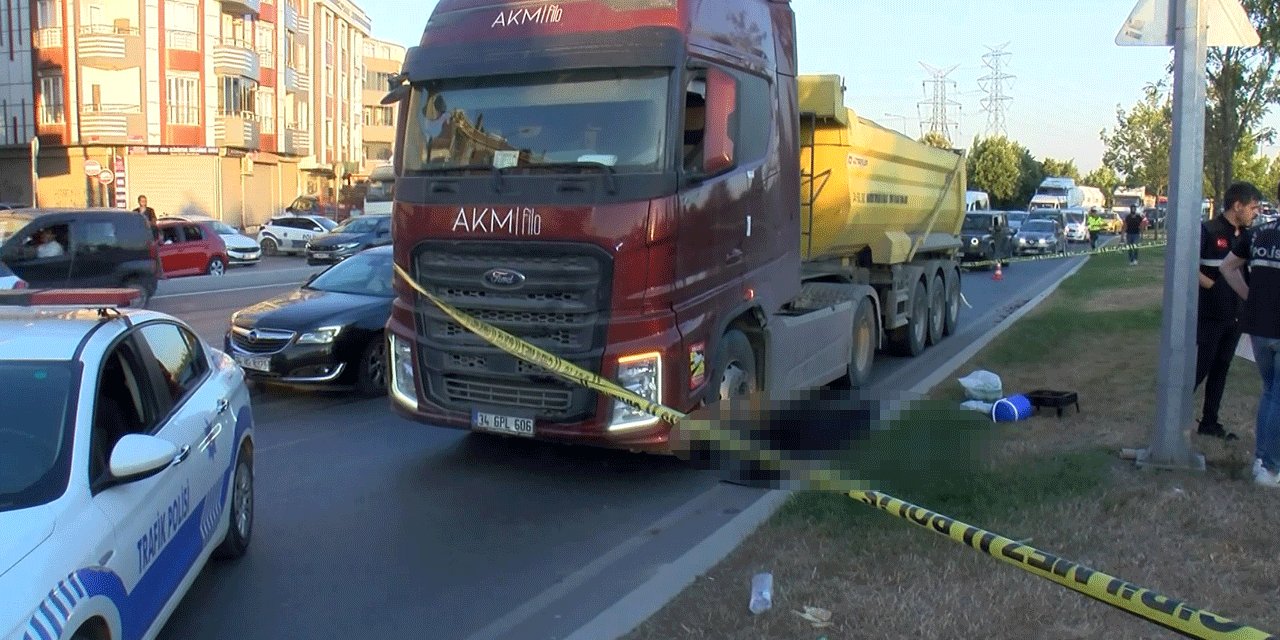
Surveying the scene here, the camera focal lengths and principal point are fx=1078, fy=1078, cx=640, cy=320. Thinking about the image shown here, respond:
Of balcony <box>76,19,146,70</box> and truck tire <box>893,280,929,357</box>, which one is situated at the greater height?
balcony <box>76,19,146,70</box>

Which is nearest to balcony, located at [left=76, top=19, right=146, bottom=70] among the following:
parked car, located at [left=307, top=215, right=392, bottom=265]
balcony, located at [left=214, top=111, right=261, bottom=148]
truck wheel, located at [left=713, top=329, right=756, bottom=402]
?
balcony, located at [left=214, top=111, right=261, bottom=148]

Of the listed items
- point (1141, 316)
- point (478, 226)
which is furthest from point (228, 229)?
point (478, 226)

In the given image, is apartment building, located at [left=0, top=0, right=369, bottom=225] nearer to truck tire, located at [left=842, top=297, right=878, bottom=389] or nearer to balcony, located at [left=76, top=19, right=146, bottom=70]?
balcony, located at [left=76, top=19, right=146, bottom=70]

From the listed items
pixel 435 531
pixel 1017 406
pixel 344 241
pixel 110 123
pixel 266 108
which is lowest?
pixel 435 531

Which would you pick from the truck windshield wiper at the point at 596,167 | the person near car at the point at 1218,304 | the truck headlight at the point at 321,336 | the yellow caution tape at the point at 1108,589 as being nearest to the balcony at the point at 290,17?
the truck headlight at the point at 321,336

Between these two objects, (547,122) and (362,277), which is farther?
(362,277)

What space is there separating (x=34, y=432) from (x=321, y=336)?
6.07m

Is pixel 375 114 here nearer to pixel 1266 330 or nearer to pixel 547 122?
pixel 547 122

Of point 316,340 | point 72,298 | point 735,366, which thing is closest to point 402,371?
point 735,366

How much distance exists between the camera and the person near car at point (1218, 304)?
25.0 feet

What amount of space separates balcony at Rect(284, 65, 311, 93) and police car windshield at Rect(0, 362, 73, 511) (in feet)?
189

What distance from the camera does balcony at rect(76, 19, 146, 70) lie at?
46.3 meters

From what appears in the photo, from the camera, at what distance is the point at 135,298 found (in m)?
5.39

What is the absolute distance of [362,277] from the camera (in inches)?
453
